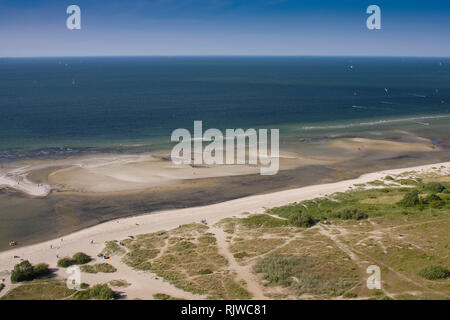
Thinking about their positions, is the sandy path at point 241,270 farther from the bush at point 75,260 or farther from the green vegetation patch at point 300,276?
the bush at point 75,260

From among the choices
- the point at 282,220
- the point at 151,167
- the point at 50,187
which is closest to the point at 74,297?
the point at 282,220

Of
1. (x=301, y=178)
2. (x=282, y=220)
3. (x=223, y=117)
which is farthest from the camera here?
(x=223, y=117)

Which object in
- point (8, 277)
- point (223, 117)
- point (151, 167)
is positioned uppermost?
point (223, 117)

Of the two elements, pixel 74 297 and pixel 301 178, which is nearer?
pixel 74 297

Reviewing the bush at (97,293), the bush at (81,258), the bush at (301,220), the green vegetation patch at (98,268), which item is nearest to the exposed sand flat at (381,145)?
the bush at (301,220)

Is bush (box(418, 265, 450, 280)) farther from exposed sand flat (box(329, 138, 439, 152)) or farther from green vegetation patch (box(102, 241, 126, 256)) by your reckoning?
exposed sand flat (box(329, 138, 439, 152))

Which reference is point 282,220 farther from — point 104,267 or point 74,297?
point 74,297
